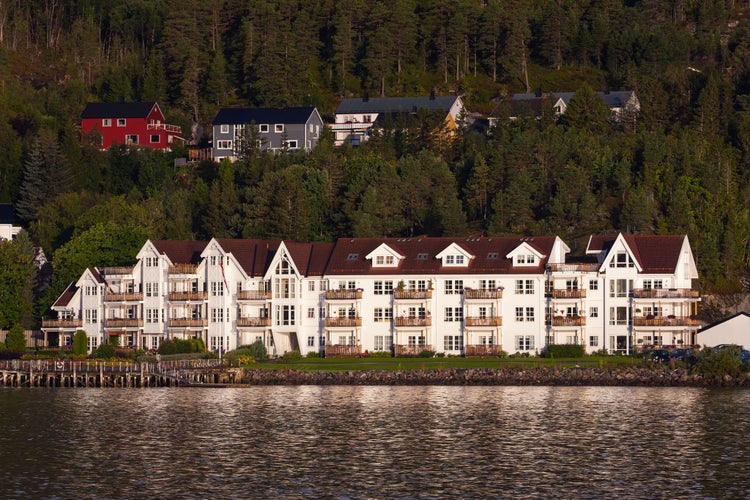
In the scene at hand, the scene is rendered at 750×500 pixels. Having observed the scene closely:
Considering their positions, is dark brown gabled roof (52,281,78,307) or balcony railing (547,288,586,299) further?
dark brown gabled roof (52,281,78,307)

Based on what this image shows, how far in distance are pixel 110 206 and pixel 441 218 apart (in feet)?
117

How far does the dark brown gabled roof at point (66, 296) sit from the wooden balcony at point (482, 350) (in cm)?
3759

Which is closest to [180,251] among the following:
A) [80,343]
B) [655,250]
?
[80,343]

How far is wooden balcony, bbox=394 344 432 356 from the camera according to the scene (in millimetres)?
110750

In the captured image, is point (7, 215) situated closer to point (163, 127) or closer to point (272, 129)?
point (163, 127)

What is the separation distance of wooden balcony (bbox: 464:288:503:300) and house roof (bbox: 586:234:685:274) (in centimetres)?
967

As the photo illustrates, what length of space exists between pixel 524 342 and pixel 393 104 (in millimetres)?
72750

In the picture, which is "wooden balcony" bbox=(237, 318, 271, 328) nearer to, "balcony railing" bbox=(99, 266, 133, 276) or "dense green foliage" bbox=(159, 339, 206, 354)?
"dense green foliage" bbox=(159, 339, 206, 354)

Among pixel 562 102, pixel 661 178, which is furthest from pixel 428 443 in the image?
pixel 562 102

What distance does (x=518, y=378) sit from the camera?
96.2 metres

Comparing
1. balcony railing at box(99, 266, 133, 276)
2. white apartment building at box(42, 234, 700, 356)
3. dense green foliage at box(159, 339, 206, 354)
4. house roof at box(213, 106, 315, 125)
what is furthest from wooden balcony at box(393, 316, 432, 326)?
house roof at box(213, 106, 315, 125)

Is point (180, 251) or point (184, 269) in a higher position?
point (180, 251)

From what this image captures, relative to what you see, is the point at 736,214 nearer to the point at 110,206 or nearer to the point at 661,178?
the point at 661,178

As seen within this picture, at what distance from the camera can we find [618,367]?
3853 inches
